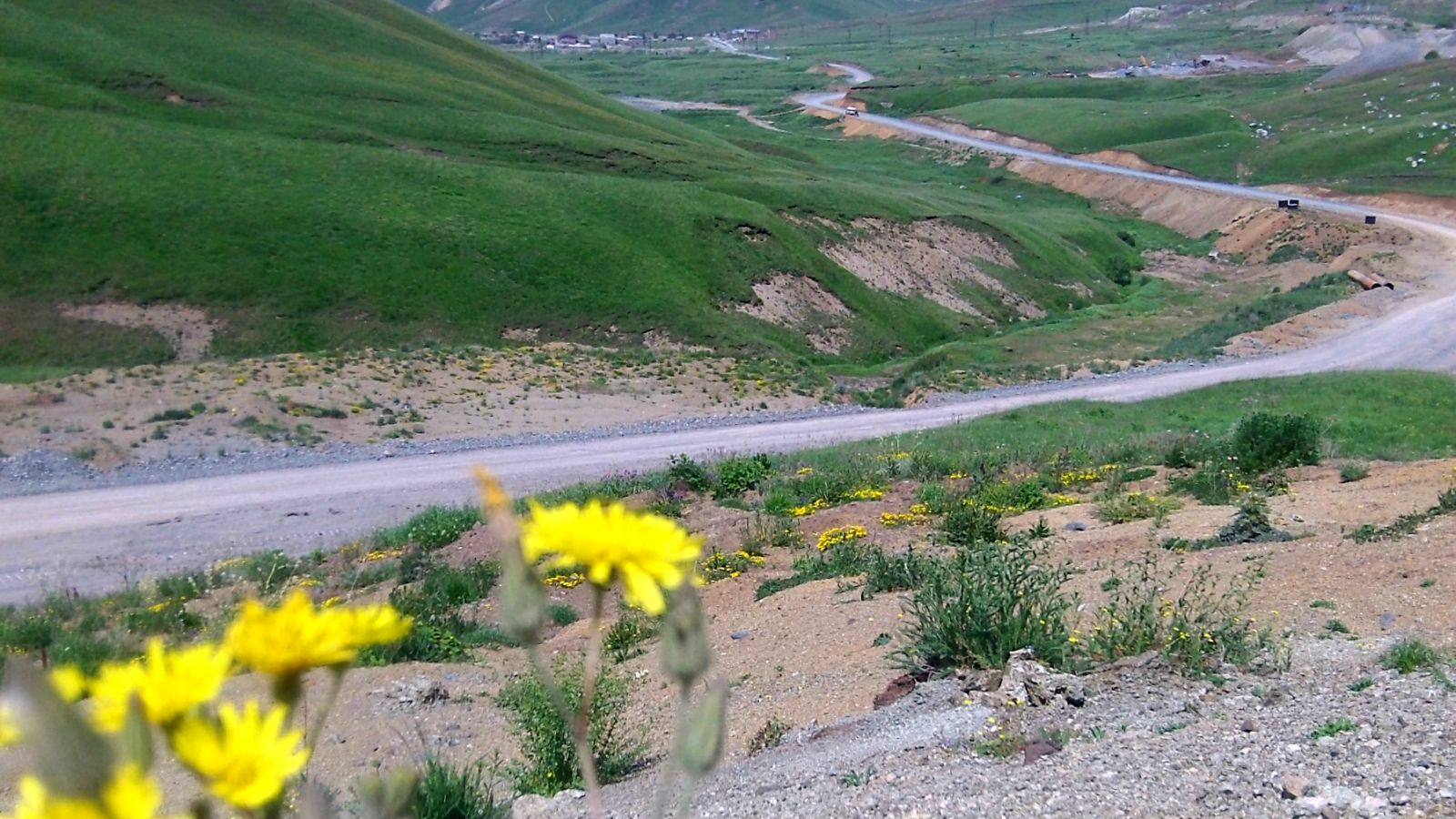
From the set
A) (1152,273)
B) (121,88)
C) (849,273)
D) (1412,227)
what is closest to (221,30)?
(121,88)

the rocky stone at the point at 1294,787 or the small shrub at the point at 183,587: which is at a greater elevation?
the rocky stone at the point at 1294,787

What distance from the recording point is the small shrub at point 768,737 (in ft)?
26.2

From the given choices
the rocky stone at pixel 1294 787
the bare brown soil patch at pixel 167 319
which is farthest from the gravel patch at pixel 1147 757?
the bare brown soil patch at pixel 167 319

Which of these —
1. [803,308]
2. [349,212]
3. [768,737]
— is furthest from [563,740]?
[349,212]

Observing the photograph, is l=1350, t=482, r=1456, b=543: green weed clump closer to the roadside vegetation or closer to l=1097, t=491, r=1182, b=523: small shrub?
the roadside vegetation

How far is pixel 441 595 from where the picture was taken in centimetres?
1430

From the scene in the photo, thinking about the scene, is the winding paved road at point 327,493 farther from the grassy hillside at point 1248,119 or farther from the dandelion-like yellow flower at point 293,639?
the grassy hillside at point 1248,119

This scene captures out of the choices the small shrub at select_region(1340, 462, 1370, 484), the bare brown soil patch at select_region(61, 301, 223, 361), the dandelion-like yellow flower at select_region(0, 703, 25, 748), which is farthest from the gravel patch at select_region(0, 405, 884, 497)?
the dandelion-like yellow flower at select_region(0, 703, 25, 748)

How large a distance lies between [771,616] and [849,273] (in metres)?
37.2

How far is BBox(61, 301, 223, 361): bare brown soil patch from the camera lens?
35.4 m

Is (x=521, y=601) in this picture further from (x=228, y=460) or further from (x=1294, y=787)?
(x=228, y=460)

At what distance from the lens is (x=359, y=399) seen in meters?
29.1

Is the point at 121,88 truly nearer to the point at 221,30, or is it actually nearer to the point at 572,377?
the point at 221,30

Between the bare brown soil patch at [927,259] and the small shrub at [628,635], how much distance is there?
1475 inches
